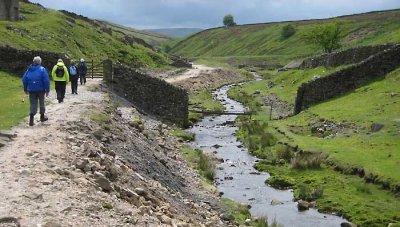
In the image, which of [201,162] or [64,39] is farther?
[64,39]

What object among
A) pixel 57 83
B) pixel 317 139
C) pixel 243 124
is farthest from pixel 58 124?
pixel 243 124

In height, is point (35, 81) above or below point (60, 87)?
above

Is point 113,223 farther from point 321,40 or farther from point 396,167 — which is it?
point 321,40

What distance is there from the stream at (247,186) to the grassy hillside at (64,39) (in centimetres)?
2717

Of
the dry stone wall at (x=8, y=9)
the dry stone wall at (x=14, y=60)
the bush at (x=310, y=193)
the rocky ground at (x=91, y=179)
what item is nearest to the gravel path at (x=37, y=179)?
the rocky ground at (x=91, y=179)

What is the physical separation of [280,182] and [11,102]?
15.9 meters

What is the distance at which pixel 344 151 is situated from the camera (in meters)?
31.0

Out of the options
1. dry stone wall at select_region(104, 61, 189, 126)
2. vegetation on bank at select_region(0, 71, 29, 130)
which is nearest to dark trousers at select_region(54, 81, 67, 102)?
vegetation on bank at select_region(0, 71, 29, 130)

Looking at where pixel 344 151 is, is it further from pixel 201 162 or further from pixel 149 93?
pixel 149 93

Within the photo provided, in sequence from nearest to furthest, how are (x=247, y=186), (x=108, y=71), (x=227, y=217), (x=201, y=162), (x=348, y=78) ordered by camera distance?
(x=227, y=217) → (x=247, y=186) → (x=201, y=162) → (x=108, y=71) → (x=348, y=78)

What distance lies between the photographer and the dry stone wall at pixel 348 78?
50750 millimetres

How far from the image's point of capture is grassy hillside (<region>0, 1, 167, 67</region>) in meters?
65.1

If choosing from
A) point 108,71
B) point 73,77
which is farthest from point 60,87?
point 108,71

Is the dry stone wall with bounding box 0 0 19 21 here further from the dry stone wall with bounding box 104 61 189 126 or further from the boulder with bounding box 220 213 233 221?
the boulder with bounding box 220 213 233 221
